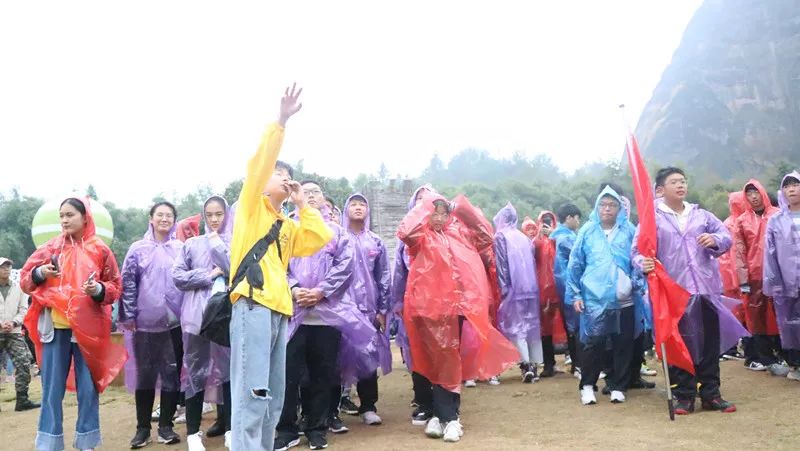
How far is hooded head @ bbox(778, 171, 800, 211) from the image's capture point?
18.7 feet

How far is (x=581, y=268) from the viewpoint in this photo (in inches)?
221

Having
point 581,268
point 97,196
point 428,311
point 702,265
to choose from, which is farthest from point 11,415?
point 97,196

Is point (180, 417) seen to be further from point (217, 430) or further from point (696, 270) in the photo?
point (696, 270)

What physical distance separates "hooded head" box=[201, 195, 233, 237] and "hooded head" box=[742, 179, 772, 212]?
5.78 meters

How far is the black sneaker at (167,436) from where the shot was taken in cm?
486

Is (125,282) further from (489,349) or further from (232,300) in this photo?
(489,349)

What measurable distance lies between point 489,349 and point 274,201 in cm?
220

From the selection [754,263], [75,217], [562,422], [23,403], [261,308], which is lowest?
[23,403]

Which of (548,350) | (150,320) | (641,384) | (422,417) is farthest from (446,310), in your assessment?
(548,350)

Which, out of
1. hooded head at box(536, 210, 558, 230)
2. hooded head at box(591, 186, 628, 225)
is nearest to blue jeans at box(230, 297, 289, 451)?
hooded head at box(591, 186, 628, 225)

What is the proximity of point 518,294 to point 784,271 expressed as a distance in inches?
102

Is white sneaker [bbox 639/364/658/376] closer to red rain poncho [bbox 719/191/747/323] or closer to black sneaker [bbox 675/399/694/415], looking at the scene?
red rain poncho [bbox 719/191/747/323]

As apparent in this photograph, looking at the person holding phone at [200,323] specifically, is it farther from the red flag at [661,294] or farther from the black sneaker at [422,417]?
the red flag at [661,294]

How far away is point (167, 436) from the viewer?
4.87 meters
